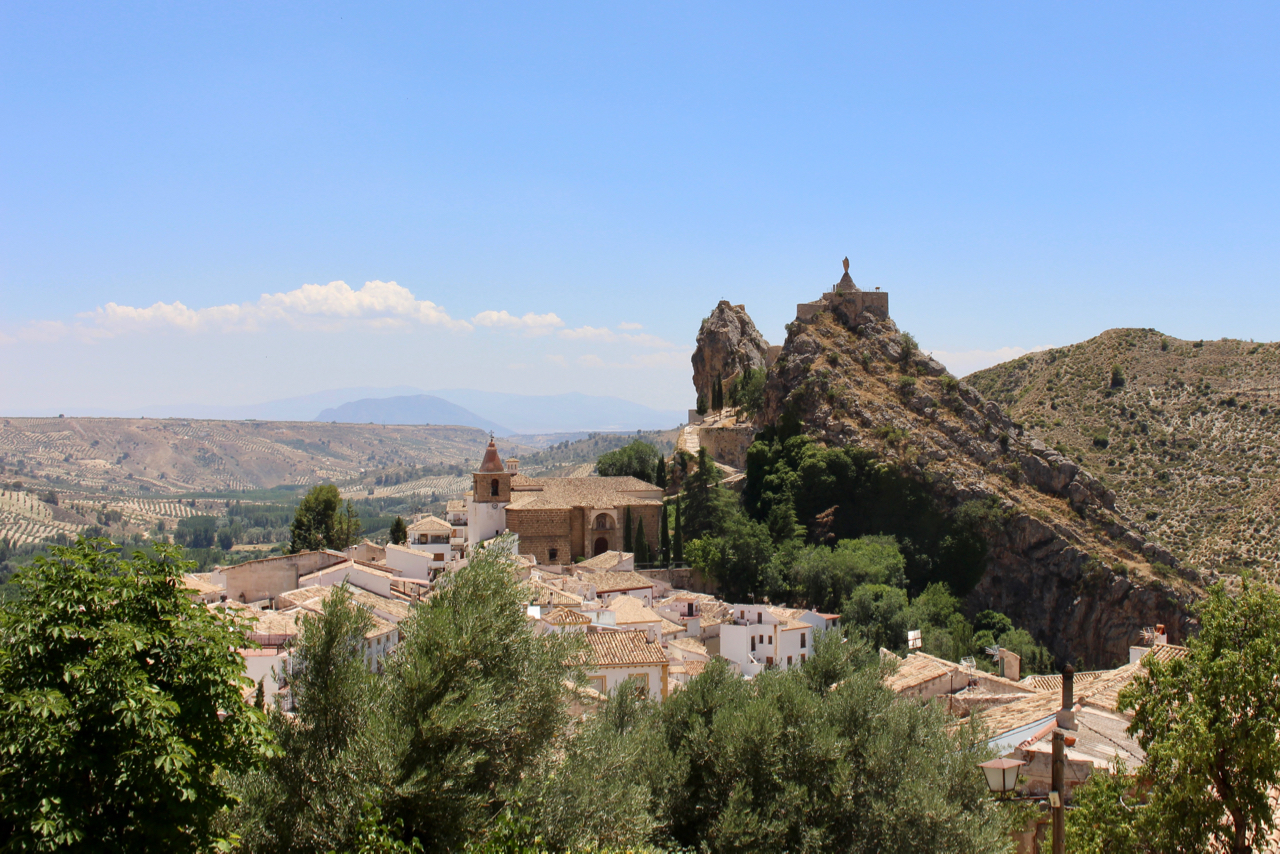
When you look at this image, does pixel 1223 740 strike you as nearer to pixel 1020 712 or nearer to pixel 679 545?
pixel 1020 712

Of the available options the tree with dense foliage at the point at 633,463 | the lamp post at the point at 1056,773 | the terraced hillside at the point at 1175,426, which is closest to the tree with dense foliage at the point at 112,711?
the lamp post at the point at 1056,773

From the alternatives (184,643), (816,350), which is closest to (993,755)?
(184,643)

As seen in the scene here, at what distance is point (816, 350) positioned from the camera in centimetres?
6397

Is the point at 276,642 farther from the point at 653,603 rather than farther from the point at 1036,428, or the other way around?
the point at 1036,428

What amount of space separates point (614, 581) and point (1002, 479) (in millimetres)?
28614

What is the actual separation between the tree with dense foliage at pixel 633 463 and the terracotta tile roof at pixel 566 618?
34.1 meters

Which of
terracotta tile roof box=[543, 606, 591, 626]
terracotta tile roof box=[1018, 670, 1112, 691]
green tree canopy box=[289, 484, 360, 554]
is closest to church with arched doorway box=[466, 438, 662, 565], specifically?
green tree canopy box=[289, 484, 360, 554]

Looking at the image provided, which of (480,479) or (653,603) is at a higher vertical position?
(480,479)

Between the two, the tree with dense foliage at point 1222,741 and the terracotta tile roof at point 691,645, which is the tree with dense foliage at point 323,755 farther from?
the terracotta tile roof at point 691,645

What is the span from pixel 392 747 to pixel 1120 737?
1440 centimetres

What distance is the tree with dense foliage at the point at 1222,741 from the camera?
11438mm

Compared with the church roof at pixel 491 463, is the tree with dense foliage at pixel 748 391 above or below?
above

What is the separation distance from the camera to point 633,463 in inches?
2697

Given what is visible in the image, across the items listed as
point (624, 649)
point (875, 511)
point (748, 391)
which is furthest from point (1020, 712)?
point (748, 391)
